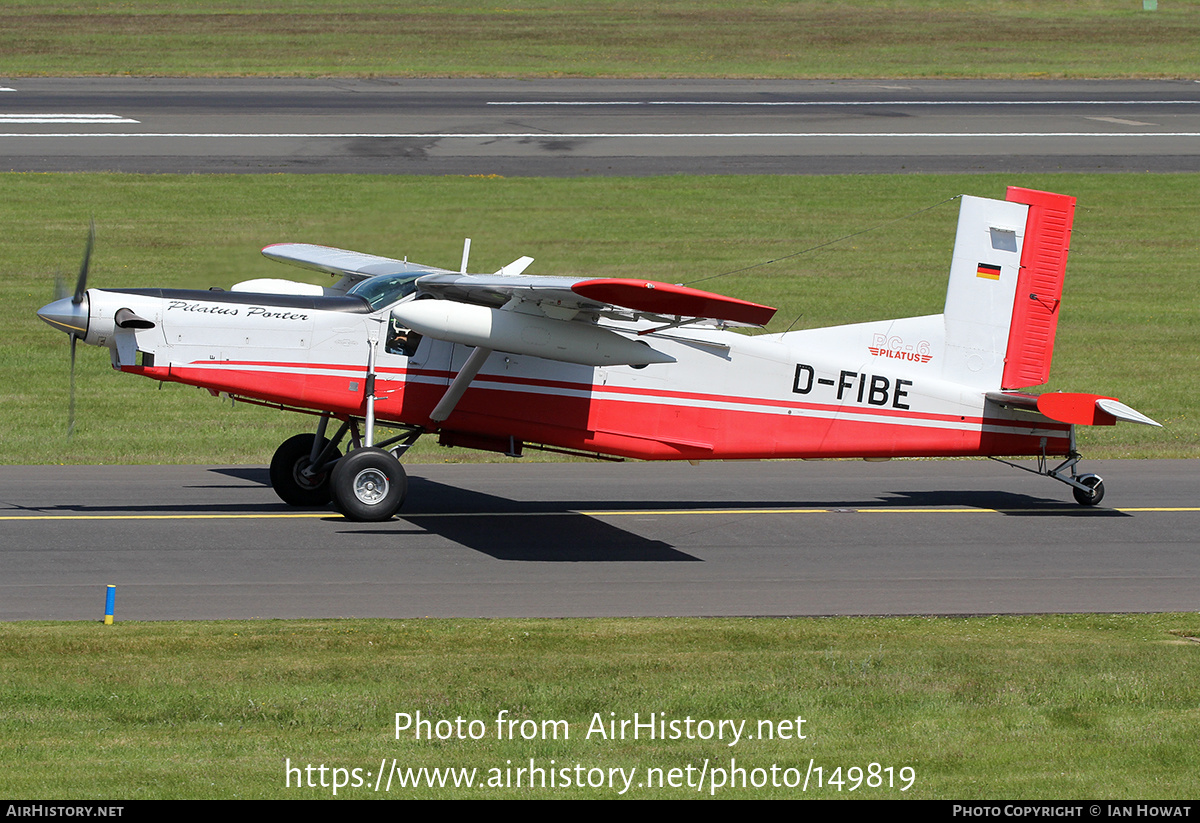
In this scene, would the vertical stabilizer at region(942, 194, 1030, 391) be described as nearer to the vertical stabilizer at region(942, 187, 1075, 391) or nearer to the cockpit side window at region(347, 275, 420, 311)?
the vertical stabilizer at region(942, 187, 1075, 391)

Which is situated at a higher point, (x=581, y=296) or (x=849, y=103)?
(x=849, y=103)

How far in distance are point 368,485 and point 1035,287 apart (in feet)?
25.9

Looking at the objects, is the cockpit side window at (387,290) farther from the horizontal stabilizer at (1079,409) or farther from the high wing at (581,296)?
the horizontal stabilizer at (1079,409)

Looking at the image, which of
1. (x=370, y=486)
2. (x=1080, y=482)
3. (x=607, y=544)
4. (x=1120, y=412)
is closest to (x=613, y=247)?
(x=1080, y=482)

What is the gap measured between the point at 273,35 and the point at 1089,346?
3516cm

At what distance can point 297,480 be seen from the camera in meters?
15.3

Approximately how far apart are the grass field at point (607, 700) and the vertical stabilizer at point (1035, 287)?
4953 millimetres

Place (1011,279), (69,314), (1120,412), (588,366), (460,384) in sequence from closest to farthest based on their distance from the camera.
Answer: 1. (69,314)
2. (460,384)
3. (588,366)
4. (1120,412)
5. (1011,279)

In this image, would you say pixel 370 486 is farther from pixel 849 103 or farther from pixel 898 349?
pixel 849 103

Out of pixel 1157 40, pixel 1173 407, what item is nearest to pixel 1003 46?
pixel 1157 40

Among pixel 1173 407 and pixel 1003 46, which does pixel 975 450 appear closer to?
pixel 1173 407

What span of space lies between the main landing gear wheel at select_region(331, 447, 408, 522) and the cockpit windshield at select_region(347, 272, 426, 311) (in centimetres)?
157

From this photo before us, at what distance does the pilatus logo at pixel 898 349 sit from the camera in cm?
1542

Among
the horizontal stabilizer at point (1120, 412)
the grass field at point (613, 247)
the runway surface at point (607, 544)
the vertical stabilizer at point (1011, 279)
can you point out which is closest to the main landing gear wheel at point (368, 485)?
the runway surface at point (607, 544)
